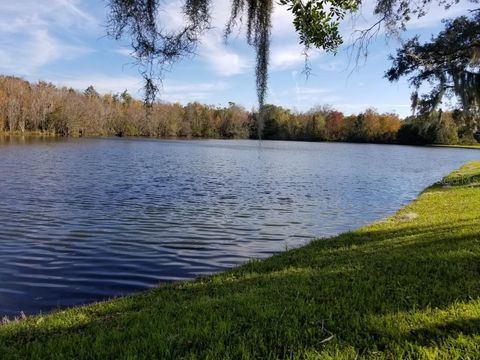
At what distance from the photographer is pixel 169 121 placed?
11819 cm

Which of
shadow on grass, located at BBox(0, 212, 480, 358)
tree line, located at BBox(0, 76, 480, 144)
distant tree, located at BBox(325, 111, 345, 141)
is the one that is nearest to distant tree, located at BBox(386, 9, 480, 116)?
shadow on grass, located at BBox(0, 212, 480, 358)

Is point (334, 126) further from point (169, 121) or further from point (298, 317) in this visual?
point (298, 317)

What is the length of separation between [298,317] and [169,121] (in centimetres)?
11530

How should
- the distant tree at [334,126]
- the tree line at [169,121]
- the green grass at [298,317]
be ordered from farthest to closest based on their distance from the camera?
the distant tree at [334,126]
the tree line at [169,121]
the green grass at [298,317]

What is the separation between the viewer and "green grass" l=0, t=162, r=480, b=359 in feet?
15.8

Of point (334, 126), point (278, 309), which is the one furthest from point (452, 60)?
point (334, 126)

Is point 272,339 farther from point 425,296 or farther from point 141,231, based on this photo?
point 141,231

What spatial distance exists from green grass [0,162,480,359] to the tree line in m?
80.0

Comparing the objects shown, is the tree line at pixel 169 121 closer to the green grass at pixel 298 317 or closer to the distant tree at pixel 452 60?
the distant tree at pixel 452 60

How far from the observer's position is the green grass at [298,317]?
4.82m

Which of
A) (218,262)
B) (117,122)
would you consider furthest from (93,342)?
(117,122)

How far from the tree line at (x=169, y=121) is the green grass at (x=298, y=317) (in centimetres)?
8002

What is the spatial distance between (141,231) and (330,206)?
11473mm

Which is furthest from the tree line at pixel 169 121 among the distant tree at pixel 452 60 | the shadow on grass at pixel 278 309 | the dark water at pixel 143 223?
the shadow on grass at pixel 278 309
